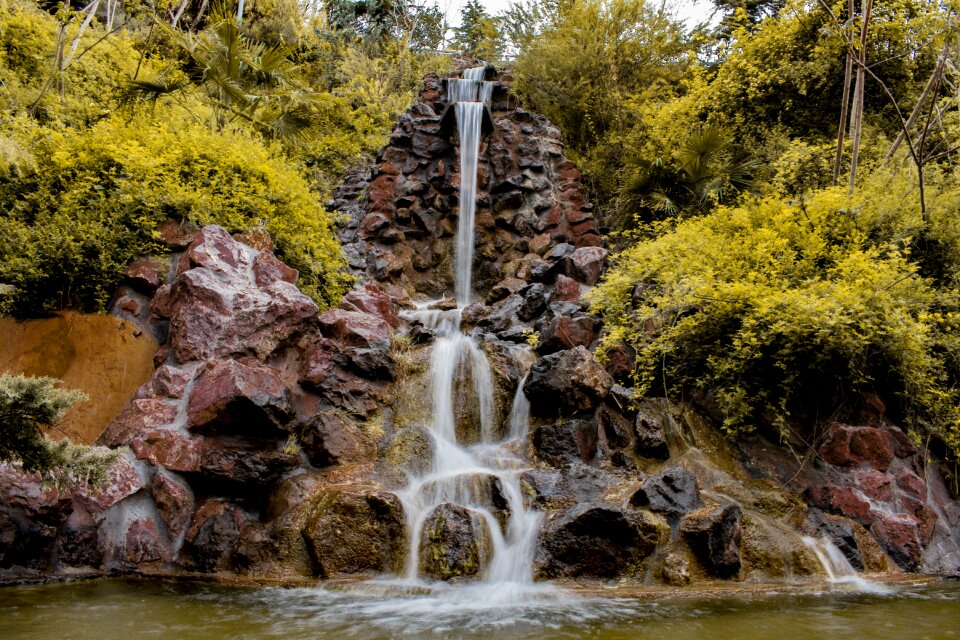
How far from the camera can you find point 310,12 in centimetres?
2577

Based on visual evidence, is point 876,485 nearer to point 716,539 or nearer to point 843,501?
point 843,501

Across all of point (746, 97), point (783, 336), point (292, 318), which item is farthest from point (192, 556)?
point (746, 97)

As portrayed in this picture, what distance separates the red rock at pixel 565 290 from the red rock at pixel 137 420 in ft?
21.8

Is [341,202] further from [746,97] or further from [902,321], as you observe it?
[902,321]

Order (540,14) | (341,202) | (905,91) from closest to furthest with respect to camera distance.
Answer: (905,91), (341,202), (540,14)

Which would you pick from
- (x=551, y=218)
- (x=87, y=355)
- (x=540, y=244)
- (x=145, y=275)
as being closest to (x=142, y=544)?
(x=87, y=355)

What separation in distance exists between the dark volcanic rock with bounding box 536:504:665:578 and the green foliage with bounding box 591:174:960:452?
7.25 ft

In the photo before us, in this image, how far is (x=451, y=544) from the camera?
5320 millimetres

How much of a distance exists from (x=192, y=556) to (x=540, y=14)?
886 inches

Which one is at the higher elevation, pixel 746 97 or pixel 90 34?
pixel 90 34

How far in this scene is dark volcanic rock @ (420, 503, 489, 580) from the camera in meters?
5.24

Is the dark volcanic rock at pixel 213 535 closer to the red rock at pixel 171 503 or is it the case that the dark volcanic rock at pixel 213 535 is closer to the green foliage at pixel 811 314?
the red rock at pixel 171 503

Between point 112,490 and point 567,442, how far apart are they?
5.11 m

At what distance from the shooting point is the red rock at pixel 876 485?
6320mm
